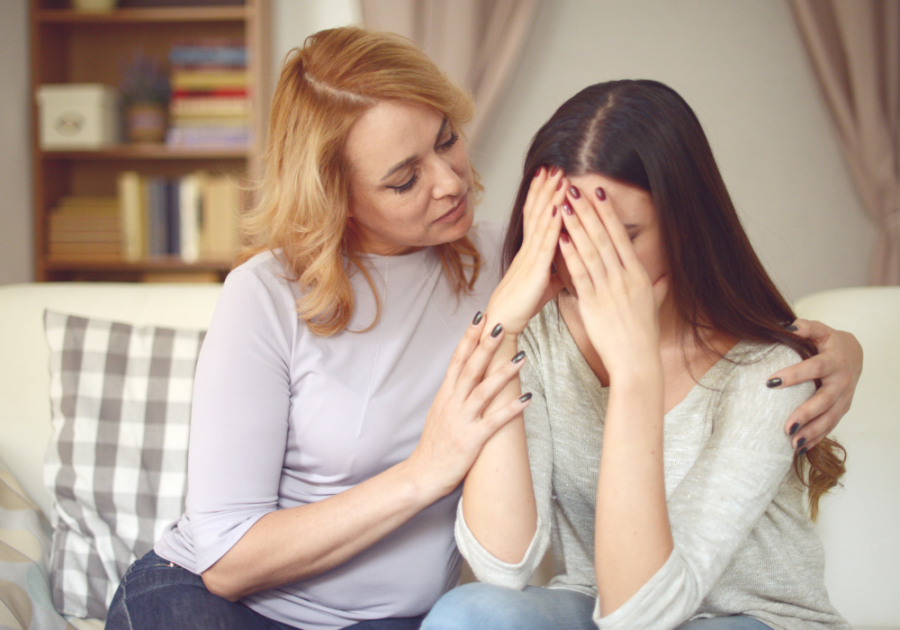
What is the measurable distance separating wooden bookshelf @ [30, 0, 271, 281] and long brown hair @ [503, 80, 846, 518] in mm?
1893

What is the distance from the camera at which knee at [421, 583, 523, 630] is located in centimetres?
81

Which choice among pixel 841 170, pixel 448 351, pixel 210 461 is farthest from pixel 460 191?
pixel 841 170

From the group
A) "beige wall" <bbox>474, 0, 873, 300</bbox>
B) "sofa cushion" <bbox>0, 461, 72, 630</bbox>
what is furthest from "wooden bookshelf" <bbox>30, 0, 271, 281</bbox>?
"sofa cushion" <bbox>0, 461, 72, 630</bbox>

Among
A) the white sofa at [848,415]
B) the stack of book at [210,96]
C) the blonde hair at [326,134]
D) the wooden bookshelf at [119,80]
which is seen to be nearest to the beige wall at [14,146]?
the wooden bookshelf at [119,80]

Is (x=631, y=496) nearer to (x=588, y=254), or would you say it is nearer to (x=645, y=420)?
(x=645, y=420)

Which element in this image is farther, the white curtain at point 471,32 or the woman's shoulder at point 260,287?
the white curtain at point 471,32

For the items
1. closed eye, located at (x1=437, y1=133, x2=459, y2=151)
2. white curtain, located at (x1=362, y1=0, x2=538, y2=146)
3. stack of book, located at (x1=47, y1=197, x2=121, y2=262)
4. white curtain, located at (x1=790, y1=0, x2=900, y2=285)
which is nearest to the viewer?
closed eye, located at (x1=437, y1=133, x2=459, y2=151)

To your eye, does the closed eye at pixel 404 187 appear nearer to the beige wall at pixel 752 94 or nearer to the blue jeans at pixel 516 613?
the blue jeans at pixel 516 613

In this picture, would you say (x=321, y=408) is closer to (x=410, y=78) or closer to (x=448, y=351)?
(x=448, y=351)

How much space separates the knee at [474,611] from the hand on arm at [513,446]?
91 millimetres

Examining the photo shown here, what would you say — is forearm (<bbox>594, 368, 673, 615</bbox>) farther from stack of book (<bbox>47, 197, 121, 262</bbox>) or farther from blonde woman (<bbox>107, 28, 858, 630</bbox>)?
stack of book (<bbox>47, 197, 121, 262</bbox>)

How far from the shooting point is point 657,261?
0.99 metres

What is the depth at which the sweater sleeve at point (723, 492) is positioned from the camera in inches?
31.8

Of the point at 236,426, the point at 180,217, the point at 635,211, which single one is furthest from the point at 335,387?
the point at 180,217
